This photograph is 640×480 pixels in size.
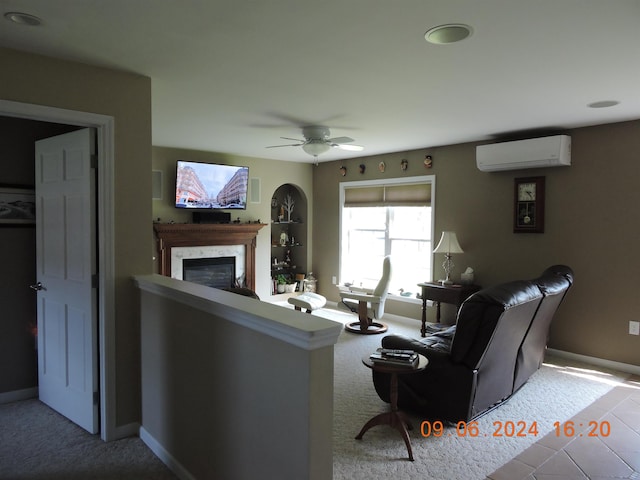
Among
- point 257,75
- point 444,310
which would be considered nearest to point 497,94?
point 257,75

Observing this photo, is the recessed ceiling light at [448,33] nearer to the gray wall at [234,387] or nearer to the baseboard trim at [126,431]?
the gray wall at [234,387]

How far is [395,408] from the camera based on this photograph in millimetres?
2963

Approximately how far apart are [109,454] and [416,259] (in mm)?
4687

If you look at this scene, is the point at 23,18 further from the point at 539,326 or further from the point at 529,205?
the point at 529,205

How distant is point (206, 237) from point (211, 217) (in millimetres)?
313

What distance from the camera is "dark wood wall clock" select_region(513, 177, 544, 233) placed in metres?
4.92

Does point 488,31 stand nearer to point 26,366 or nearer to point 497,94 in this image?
point 497,94

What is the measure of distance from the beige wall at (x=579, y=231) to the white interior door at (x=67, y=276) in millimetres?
4363

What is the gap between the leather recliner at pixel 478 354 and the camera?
2.88 m

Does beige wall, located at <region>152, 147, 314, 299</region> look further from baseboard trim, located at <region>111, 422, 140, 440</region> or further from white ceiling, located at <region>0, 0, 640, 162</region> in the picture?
baseboard trim, located at <region>111, 422, 140, 440</region>

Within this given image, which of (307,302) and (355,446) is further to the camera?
(307,302)

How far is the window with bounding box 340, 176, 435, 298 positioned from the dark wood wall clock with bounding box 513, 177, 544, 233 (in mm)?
1217

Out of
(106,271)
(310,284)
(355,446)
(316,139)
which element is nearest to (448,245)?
(316,139)

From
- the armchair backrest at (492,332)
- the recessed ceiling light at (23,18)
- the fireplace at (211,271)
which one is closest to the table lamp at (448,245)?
the armchair backrest at (492,332)
